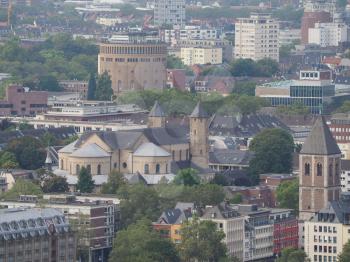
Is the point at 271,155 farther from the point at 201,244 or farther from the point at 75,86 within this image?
the point at 75,86

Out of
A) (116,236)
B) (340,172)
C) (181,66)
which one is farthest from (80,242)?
(181,66)

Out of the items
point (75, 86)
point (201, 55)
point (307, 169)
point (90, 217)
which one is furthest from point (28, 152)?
point (201, 55)

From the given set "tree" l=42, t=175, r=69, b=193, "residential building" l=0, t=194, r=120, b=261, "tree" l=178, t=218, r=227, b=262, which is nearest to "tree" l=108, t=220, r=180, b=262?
"tree" l=178, t=218, r=227, b=262

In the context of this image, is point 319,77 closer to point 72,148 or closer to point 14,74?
point 14,74

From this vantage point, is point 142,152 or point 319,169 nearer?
point 319,169

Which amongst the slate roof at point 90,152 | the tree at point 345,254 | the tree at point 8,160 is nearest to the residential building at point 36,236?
the tree at point 345,254

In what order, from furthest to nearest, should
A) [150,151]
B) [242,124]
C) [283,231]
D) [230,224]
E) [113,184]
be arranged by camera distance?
[242,124] → [150,151] → [113,184] → [283,231] → [230,224]

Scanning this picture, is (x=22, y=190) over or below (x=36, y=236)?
below
